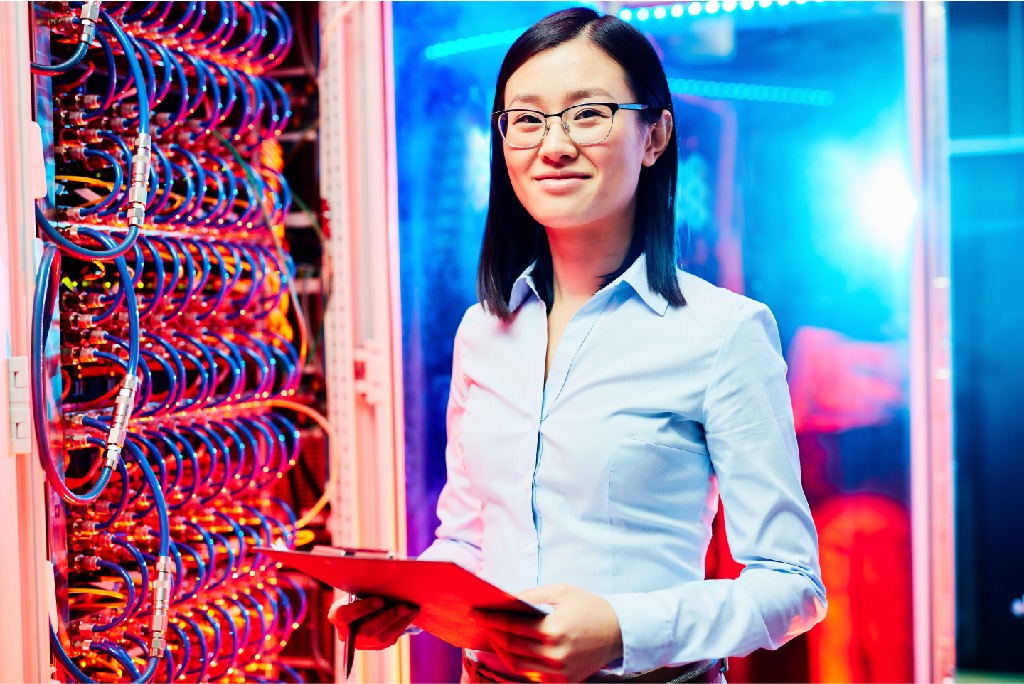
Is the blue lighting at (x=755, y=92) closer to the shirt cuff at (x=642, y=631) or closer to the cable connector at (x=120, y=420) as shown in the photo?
the cable connector at (x=120, y=420)

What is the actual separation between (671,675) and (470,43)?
1.75m

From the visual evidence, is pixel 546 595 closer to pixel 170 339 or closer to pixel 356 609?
pixel 356 609

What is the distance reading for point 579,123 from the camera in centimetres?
129

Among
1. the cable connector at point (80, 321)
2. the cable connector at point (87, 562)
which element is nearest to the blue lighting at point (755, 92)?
the cable connector at point (80, 321)

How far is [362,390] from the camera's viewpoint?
7.84 ft

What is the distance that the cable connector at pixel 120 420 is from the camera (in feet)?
5.46

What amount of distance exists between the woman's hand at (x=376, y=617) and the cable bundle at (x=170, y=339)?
596 millimetres

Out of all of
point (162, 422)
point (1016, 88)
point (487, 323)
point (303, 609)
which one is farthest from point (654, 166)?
point (1016, 88)

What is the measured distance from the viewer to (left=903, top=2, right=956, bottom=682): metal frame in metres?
2.25

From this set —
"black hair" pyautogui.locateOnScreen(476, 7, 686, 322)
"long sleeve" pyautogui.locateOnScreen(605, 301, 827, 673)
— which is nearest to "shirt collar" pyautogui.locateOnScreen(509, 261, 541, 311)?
"black hair" pyautogui.locateOnScreen(476, 7, 686, 322)

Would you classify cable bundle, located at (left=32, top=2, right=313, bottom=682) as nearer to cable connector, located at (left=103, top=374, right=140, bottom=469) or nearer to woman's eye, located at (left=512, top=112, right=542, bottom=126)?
cable connector, located at (left=103, top=374, right=140, bottom=469)

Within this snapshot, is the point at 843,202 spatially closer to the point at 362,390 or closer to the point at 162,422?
the point at 362,390

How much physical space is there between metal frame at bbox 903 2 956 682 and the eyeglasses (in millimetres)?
1248

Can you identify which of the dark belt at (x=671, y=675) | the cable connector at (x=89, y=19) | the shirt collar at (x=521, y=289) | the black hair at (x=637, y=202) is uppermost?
the cable connector at (x=89, y=19)
